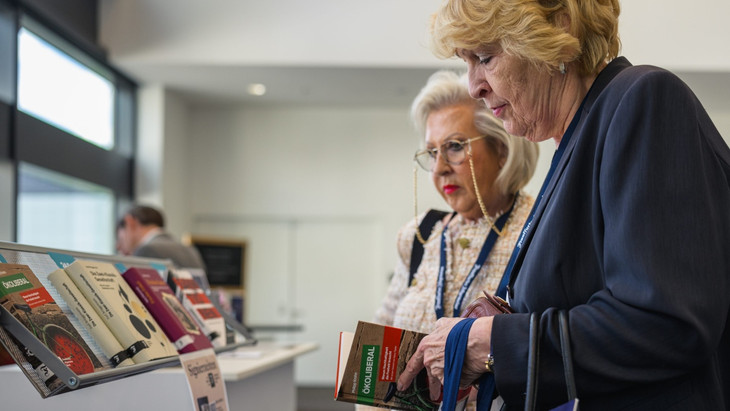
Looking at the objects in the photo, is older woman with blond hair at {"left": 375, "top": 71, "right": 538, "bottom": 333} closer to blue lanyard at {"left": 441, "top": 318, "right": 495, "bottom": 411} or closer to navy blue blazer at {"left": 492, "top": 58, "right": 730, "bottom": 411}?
blue lanyard at {"left": 441, "top": 318, "right": 495, "bottom": 411}

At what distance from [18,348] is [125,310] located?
1.23ft

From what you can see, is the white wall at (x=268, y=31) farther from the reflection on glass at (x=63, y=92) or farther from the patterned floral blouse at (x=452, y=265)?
the patterned floral blouse at (x=452, y=265)

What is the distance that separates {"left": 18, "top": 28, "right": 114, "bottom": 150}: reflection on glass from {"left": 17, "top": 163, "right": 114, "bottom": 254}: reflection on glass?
628mm

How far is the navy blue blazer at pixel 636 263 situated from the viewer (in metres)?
1.04

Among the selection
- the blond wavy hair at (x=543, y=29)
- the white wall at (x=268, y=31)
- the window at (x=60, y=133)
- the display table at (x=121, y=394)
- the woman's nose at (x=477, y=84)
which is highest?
the white wall at (x=268, y=31)

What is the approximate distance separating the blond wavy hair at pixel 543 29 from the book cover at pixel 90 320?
1.00 m

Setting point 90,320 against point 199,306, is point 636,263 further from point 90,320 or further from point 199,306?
point 199,306

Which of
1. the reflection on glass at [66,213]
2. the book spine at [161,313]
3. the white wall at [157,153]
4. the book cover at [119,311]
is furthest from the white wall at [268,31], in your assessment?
the book cover at [119,311]

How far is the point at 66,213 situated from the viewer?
8.08 m

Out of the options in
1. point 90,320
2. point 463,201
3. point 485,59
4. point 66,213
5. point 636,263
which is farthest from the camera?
point 66,213

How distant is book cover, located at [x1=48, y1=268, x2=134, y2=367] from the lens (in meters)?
1.68

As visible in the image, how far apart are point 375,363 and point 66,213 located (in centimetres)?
737

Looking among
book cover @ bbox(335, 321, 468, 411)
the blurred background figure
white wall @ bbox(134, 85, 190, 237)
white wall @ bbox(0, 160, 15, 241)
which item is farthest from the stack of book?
white wall @ bbox(134, 85, 190, 237)

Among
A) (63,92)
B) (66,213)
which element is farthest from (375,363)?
(66,213)
